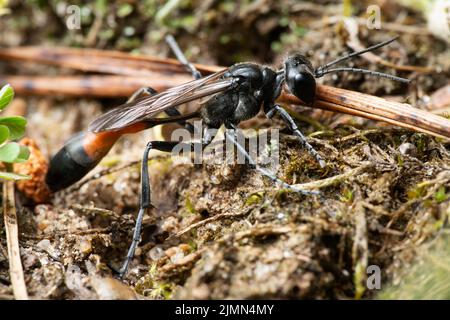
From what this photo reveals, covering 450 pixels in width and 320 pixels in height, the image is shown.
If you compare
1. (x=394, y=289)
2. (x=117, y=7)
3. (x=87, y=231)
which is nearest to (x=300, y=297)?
(x=394, y=289)

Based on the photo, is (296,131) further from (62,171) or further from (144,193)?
(62,171)

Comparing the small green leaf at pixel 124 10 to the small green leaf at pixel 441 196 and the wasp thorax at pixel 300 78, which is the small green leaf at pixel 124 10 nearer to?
the wasp thorax at pixel 300 78

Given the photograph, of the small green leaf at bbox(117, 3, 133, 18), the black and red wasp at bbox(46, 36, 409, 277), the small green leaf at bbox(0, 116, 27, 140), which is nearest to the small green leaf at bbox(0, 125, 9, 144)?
the small green leaf at bbox(0, 116, 27, 140)

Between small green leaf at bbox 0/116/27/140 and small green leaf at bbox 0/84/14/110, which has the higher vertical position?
small green leaf at bbox 0/84/14/110

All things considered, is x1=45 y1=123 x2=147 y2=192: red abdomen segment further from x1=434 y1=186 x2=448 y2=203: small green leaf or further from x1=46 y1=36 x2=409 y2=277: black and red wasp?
x1=434 y1=186 x2=448 y2=203: small green leaf
